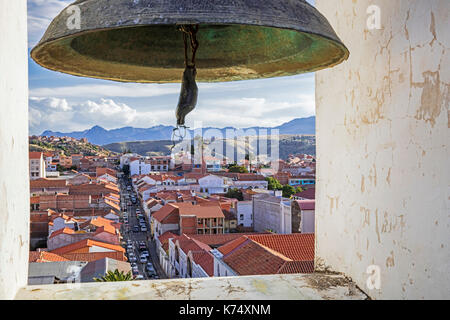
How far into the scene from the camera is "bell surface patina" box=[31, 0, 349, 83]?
83cm

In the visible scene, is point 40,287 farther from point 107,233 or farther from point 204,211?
point 204,211

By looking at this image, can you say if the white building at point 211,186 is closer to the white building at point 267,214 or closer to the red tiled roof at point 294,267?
the white building at point 267,214

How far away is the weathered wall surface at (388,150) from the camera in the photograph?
3.67ft

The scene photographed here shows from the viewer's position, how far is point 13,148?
1.36m

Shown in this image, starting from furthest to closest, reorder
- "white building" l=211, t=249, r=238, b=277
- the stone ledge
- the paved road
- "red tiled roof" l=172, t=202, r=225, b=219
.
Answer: "red tiled roof" l=172, t=202, r=225, b=219
the paved road
"white building" l=211, t=249, r=238, b=277
the stone ledge

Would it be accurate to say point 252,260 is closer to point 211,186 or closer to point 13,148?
point 13,148

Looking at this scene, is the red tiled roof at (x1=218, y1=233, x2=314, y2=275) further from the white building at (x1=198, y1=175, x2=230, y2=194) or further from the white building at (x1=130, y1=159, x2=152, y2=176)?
the white building at (x1=130, y1=159, x2=152, y2=176)

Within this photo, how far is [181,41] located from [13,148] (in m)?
0.63

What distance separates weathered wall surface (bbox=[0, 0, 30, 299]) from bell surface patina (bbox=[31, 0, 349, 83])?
0.24 m

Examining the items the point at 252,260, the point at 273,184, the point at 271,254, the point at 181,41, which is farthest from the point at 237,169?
the point at 181,41

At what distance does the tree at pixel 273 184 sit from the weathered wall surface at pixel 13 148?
33.1 m

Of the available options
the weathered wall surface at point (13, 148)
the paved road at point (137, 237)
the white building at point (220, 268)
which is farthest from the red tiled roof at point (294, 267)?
the paved road at point (137, 237)

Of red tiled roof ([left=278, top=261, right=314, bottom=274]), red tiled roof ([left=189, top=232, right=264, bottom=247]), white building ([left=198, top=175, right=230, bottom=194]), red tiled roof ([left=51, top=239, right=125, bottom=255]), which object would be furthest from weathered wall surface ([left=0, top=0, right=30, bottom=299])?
white building ([left=198, top=175, right=230, bottom=194])

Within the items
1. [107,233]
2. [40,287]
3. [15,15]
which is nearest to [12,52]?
[15,15]
